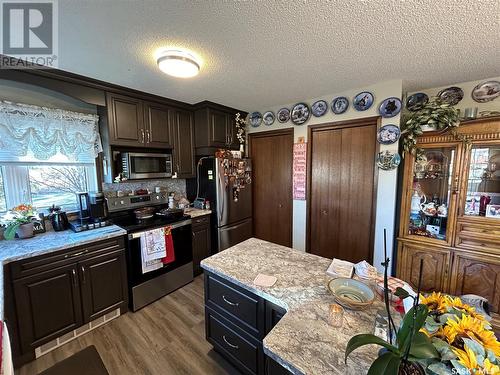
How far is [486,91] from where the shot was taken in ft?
7.12

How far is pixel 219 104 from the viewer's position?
3.02 metres

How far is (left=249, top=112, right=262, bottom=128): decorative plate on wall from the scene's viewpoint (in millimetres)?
3381

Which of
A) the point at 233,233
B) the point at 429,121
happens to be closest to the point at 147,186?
the point at 233,233

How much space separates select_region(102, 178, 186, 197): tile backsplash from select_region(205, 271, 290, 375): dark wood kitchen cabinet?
1872 millimetres

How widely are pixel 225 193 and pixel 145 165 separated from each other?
1101mm

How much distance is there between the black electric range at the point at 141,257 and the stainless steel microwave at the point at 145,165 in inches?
15.5

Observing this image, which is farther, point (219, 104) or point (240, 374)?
point (219, 104)

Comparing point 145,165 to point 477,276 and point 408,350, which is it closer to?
point 408,350

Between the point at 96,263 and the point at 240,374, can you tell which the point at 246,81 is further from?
the point at 240,374

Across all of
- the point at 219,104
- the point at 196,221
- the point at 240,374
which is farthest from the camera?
the point at 219,104

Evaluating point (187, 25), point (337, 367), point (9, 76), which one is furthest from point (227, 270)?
point (9, 76)

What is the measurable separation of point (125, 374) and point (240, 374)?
868 mm

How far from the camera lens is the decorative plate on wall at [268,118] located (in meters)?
3.23

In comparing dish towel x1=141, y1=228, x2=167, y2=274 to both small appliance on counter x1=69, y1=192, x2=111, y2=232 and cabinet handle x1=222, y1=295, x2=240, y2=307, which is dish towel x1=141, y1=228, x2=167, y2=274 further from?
cabinet handle x1=222, y1=295, x2=240, y2=307
